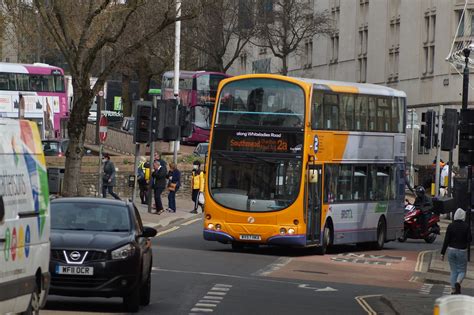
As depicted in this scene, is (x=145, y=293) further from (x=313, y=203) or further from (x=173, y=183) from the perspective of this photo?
(x=173, y=183)

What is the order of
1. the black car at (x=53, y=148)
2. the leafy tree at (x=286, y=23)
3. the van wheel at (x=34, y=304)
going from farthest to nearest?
1. the leafy tree at (x=286, y=23)
2. the black car at (x=53, y=148)
3. the van wheel at (x=34, y=304)

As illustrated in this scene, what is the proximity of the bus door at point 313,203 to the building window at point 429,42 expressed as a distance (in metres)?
46.4

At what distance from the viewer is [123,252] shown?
17.4 metres

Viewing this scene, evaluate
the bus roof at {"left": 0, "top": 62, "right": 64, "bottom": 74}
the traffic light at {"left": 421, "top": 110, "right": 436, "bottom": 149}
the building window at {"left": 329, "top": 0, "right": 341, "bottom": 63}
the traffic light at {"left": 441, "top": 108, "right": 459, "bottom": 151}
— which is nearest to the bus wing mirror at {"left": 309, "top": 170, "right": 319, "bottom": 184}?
the traffic light at {"left": 441, "top": 108, "right": 459, "bottom": 151}

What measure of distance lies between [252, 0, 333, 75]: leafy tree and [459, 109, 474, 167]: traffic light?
184ft

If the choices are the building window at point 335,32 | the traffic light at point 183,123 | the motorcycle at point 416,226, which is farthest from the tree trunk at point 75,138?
the building window at point 335,32

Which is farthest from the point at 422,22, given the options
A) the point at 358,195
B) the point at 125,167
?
the point at 358,195

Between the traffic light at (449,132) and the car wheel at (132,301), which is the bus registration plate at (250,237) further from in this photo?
the car wheel at (132,301)

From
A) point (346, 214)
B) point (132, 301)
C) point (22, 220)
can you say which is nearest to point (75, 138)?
point (346, 214)

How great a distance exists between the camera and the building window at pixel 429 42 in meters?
76.9

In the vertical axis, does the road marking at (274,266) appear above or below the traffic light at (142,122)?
below

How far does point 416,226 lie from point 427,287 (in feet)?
46.2

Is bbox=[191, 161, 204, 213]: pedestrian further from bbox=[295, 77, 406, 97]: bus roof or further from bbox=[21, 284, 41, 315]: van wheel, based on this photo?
bbox=[21, 284, 41, 315]: van wheel

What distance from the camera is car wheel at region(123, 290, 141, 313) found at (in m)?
17.5
